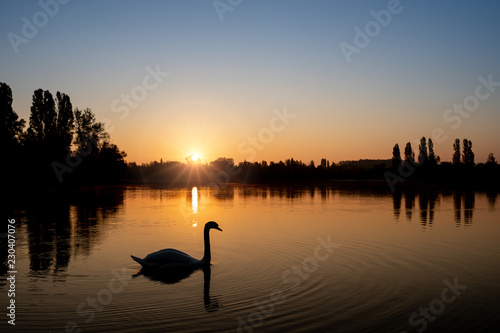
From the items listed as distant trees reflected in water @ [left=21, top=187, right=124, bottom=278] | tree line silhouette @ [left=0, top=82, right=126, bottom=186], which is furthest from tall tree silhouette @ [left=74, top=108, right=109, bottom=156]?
distant trees reflected in water @ [left=21, top=187, right=124, bottom=278]

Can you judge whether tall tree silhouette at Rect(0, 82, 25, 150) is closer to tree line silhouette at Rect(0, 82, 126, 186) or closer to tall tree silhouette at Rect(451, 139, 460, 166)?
tree line silhouette at Rect(0, 82, 126, 186)

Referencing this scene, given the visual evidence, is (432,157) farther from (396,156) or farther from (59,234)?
(59,234)

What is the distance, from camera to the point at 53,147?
66.2m

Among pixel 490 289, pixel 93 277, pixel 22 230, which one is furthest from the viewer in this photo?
pixel 22 230

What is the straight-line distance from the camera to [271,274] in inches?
508

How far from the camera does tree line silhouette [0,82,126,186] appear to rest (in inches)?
2229

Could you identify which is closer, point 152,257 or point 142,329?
point 142,329

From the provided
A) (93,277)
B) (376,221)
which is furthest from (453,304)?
(376,221)

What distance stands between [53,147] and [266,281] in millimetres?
62319

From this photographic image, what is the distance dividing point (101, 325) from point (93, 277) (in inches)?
162

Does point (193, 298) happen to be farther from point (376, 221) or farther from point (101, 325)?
point (376, 221)

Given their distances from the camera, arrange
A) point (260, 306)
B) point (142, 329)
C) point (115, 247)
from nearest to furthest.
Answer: point (142, 329), point (260, 306), point (115, 247)

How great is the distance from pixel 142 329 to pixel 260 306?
9.00ft

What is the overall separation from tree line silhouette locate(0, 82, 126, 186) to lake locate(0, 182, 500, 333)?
38.1 meters
